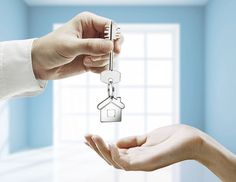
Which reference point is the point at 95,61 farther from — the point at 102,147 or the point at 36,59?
the point at 102,147

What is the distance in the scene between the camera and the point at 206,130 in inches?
194

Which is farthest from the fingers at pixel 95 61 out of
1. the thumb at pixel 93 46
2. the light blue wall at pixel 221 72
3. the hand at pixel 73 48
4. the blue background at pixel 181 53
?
the blue background at pixel 181 53

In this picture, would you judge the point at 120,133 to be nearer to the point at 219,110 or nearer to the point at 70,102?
the point at 70,102

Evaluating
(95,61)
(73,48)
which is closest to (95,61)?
(95,61)

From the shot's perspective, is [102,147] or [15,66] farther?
[15,66]

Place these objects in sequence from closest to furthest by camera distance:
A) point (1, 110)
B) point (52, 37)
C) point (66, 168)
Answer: point (52, 37)
point (66, 168)
point (1, 110)

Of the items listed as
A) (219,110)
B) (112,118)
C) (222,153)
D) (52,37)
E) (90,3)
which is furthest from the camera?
(90,3)

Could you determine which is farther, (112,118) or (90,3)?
(90,3)

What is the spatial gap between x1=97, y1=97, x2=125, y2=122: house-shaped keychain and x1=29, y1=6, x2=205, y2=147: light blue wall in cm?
422

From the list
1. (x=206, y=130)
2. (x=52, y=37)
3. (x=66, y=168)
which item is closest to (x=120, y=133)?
(x=206, y=130)

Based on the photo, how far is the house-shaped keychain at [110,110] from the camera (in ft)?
2.68

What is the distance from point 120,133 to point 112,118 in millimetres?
4253

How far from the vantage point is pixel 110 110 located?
2.74 ft

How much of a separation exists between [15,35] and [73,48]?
3.49 meters
